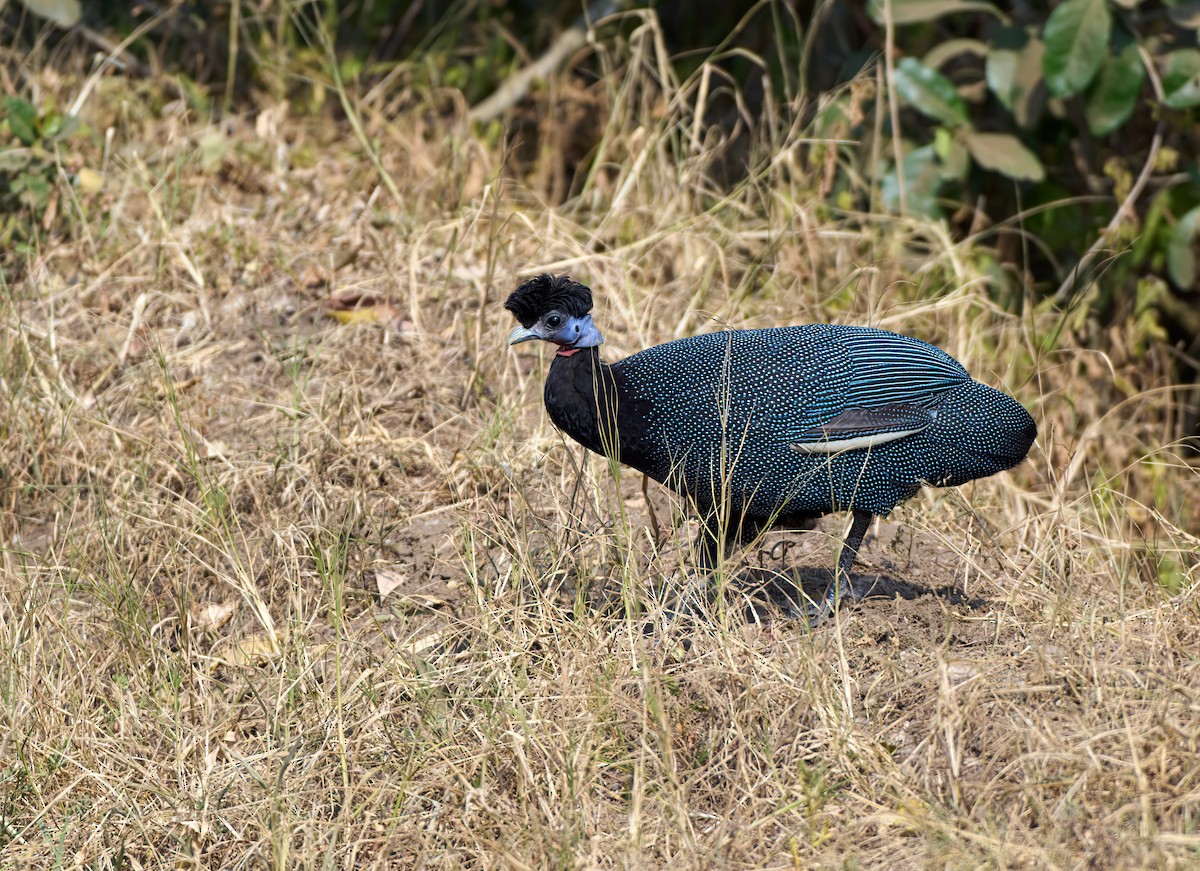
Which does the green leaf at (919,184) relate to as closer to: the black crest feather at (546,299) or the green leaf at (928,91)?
the green leaf at (928,91)

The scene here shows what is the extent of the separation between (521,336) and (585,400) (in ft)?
0.68

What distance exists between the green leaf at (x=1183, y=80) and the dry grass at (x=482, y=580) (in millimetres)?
841

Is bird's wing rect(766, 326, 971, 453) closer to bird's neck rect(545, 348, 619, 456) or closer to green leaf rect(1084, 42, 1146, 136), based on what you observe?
bird's neck rect(545, 348, 619, 456)

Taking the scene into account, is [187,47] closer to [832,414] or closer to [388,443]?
[388,443]

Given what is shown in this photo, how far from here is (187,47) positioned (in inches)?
244

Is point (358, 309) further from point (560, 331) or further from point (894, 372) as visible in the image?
point (894, 372)

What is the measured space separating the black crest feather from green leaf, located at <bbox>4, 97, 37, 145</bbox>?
2.54 metres

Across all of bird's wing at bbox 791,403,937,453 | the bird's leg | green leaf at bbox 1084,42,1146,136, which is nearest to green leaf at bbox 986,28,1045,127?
green leaf at bbox 1084,42,1146,136

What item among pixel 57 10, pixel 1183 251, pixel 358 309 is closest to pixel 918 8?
pixel 1183 251

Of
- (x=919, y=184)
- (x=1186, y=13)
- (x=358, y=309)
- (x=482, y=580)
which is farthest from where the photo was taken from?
(x=919, y=184)

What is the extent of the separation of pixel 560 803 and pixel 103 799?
925mm

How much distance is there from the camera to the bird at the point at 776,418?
10.5ft

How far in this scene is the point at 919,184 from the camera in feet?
16.8

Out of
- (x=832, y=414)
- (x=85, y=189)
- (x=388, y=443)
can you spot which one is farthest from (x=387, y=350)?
(x=832, y=414)
